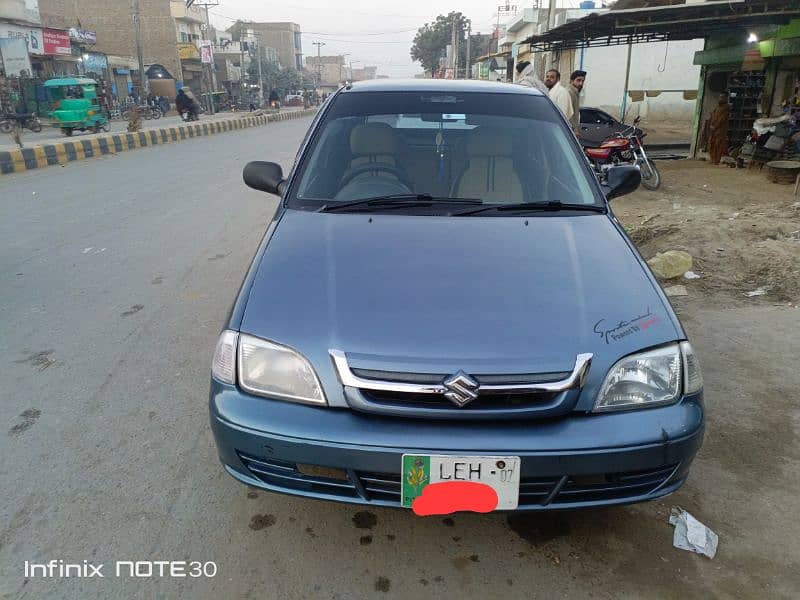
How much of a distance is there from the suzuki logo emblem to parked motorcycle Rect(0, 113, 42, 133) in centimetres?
2537

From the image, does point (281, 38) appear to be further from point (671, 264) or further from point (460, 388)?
point (460, 388)

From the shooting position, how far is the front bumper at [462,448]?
5.90 feet

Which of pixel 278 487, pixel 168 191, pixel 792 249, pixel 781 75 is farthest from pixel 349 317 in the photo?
pixel 781 75

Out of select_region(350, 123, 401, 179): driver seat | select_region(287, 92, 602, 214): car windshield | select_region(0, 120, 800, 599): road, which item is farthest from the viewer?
select_region(350, 123, 401, 179): driver seat

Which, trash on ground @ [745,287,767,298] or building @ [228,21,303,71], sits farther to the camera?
building @ [228,21,303,71]

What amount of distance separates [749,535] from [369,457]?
1496mm

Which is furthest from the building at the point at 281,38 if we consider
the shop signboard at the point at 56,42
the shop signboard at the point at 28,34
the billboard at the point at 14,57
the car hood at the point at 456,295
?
the car hood at the point at 456,295

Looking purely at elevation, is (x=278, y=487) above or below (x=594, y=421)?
below

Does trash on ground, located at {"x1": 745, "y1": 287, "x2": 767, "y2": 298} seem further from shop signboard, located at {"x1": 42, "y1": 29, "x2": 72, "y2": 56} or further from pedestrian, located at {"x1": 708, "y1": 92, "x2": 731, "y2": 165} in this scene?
shop signboard, located at {"x1": 42, "y1": 29, "x2": 72, "y2": 56}

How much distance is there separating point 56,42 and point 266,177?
3675cm

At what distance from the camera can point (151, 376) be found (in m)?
3.45

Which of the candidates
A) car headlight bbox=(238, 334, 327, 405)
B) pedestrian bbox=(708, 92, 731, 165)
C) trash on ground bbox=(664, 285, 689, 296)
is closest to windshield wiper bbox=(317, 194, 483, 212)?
car headlight bbox=(238, 334, 327, 405)

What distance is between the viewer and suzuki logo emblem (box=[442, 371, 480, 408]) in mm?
1795

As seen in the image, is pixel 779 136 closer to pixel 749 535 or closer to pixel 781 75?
pixel 781 75
